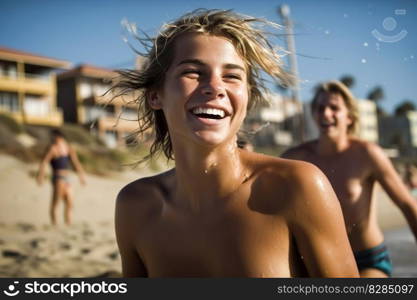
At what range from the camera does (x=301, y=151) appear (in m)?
3.76

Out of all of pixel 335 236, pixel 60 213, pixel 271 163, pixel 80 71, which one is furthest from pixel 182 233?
pixel 80 71

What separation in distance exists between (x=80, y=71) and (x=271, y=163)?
33.6 m

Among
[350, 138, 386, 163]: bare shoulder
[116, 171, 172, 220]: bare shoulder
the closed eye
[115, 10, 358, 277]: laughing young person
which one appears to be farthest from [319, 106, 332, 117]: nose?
the closed eye

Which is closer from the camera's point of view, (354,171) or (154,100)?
(154,100)

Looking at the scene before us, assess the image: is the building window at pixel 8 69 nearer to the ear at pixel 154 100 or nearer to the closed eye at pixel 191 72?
the ear at pixel 154 100

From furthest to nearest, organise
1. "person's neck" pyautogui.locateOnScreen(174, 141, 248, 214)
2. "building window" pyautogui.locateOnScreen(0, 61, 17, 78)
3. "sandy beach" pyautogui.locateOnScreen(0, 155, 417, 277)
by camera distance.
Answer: "building window" pyautogui.locateOnScreen(0, 61, 17, 78)
"sandy beach" pyautogui.locateOnScreen(0, 155, 417, 277)
"person's neck" pyautogui.locateOnScreen(174, 141, 248, 214)

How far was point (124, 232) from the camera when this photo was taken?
2271 millimetres

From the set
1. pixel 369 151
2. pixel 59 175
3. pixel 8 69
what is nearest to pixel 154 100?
pixel 369 151

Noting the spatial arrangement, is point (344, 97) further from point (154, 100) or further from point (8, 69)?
point (8, 69)

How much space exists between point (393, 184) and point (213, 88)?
2.01 m

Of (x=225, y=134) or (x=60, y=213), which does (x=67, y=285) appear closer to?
(x=225, y=134)

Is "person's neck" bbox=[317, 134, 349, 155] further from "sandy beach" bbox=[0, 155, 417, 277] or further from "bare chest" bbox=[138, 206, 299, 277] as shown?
"sandy beach" bbox=[0, 155, 417, 277]

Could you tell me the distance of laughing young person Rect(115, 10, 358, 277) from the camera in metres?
1.86

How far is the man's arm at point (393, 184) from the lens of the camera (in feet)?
10.3
